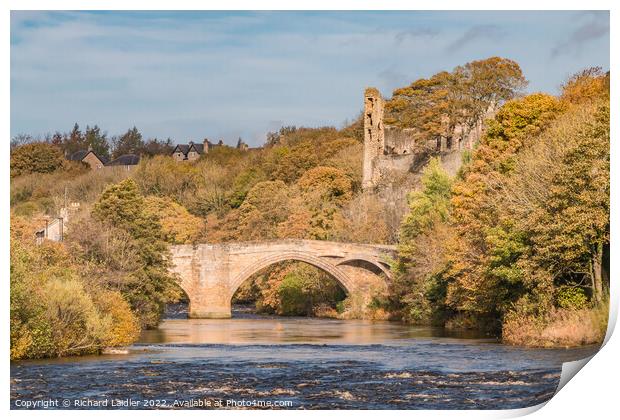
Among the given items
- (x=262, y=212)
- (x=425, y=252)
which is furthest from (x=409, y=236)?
(x=262, y=212)

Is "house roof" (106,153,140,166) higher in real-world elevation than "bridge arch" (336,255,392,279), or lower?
higher

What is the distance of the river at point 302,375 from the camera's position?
1877cm

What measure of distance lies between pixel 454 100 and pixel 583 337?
31.6 metres

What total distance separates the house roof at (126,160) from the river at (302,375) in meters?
18.8

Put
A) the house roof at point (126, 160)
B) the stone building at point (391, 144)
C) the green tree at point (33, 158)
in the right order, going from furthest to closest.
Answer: the stone building at point (391, 144) → the house roof at point (126, 160) → the green tree at point (33, 158)

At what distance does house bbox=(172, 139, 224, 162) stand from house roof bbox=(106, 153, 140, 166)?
10554 mm

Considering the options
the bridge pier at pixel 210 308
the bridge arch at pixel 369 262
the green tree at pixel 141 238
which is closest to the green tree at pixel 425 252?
the bridge arch at pixel 369 262

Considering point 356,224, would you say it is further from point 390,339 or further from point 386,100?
point 390,339

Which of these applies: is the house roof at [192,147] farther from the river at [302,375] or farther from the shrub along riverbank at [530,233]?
the river at [302,375]

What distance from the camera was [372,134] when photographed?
60.6 metres

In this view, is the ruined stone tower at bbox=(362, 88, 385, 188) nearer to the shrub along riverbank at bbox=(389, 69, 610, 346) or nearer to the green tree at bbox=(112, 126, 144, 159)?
the green tree at bbox=(112, 126, 144, 159)

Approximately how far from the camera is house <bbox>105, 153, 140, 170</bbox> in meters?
49.0

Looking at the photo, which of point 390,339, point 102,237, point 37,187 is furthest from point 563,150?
point 37,187

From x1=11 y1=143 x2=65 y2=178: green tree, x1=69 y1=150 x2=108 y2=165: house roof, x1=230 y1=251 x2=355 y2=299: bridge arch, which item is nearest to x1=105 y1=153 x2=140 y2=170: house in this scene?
x1=69 y1=150 x2=108 y2=165: house roof
